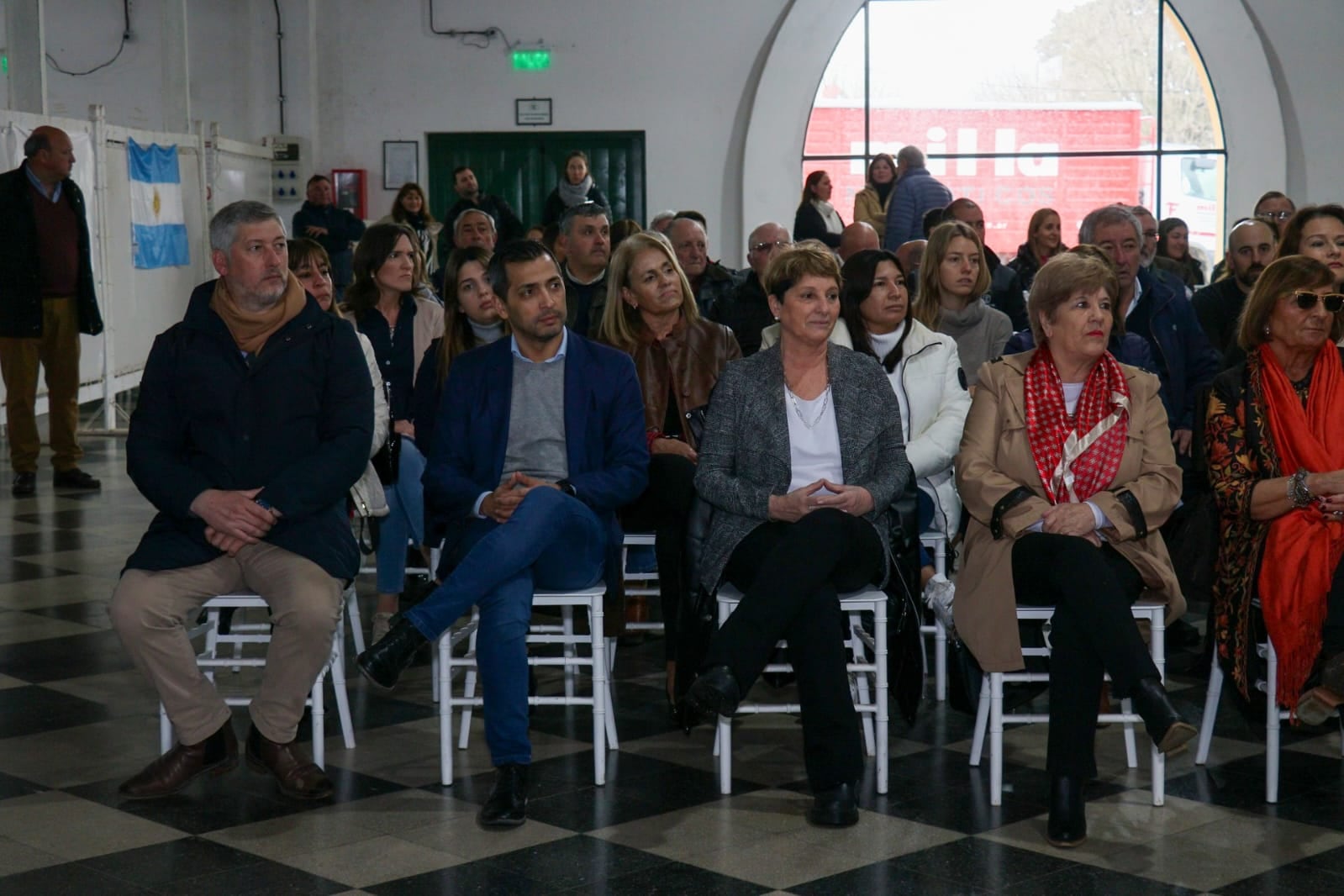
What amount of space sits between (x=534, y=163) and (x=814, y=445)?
10.8m

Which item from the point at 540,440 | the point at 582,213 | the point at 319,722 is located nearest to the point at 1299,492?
the point at 540,440

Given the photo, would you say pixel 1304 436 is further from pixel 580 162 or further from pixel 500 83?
pixel 500 83

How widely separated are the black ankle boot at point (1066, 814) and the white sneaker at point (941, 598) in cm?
62

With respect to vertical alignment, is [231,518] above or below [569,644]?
above

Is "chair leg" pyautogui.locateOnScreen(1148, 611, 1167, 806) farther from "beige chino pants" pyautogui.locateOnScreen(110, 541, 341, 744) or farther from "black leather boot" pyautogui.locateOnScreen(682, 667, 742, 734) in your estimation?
"beige chino pants" pyautogui.locateOnScreen(110, 541, 341, 744)

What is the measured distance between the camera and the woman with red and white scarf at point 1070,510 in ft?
11.0

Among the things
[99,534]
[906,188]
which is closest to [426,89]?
[906,188]

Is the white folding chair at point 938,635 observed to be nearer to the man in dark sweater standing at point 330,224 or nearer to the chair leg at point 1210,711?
the chair leg at point 1210,711

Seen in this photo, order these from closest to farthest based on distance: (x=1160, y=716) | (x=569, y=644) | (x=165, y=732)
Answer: (x=1160, y=716) < (x=165, y=732) < (x=569, y=644)

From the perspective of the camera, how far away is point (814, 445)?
12.7ft

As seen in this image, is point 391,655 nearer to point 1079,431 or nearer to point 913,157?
point 1079,431

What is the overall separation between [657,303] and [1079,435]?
142 centimetres

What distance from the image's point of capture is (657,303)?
4.69 m

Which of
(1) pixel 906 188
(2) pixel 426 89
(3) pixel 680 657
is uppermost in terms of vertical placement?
(2) pixel 426 89
